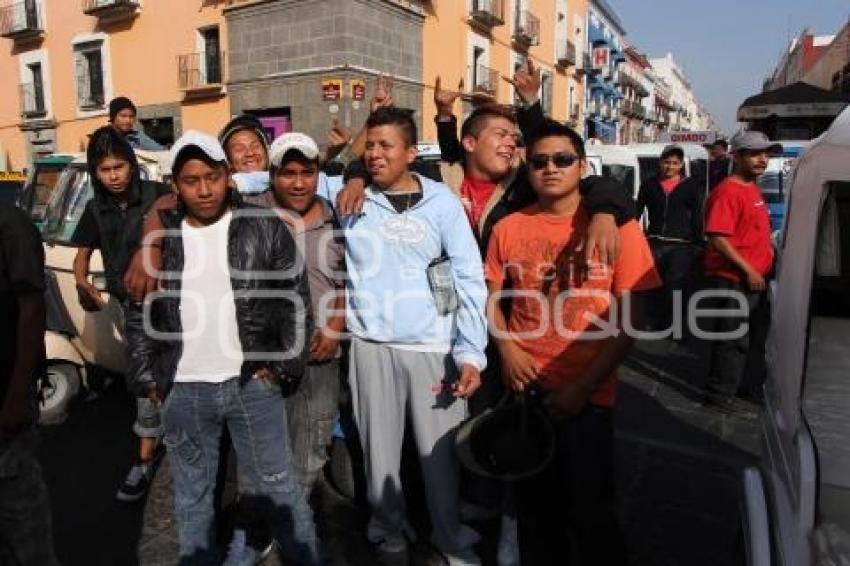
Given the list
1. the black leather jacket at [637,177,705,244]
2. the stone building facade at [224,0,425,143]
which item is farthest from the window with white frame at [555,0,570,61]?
the black leather jacket at [637,177,705,244]

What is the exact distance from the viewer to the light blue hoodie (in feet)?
8.47

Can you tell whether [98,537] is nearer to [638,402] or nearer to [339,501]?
[339,501]

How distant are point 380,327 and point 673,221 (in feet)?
17.3

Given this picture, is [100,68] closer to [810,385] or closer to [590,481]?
[590,481]

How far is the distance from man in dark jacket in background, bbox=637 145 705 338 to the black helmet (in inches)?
191

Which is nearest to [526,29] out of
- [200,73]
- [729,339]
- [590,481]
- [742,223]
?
[200,73]

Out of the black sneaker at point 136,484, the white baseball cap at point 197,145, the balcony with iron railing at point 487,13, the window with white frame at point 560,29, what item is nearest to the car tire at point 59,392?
the black sneaker at point 136,484

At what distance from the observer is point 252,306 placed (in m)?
2.40

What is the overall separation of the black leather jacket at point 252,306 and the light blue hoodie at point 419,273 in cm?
28

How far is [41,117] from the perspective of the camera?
858 inches

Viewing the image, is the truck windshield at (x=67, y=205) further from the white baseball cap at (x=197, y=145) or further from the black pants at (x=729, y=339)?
the black pants at (x=729, y=339)

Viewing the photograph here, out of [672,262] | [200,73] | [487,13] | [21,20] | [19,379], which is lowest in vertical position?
[672,262]

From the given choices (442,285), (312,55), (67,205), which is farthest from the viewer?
(312,55)

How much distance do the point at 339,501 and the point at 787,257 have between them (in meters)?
2.47
